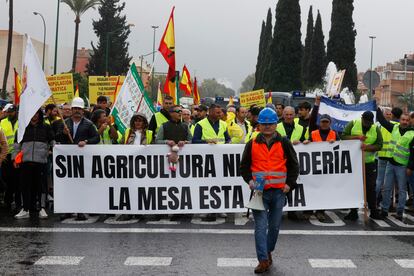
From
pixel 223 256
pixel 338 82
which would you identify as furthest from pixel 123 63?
pixel 223 256

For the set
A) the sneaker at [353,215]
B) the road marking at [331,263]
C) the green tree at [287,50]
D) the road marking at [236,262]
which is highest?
the green tree at [287,50]

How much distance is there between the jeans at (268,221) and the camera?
292 inches

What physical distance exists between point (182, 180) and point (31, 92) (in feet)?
8.45

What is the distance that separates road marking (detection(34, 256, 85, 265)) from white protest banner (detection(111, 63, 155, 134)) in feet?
12.5

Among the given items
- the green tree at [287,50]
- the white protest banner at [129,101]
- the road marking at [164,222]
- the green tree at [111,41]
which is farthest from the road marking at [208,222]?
the green tree at [111,41]

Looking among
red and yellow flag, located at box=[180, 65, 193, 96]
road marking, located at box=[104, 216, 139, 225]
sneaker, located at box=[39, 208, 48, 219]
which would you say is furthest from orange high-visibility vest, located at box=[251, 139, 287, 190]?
red and yellow flag, located at box=[180, 65, 193, 96]

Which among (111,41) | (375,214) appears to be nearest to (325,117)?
(375,214)

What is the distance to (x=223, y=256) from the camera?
8.15 metres

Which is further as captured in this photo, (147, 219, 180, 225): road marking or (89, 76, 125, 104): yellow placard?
(89, 76, 125, 104): yellow placard

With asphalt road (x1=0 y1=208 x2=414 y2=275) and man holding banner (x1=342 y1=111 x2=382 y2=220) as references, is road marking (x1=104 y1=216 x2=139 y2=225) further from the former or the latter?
man holding banner (x1=342 y1=111 x2=382 y2=220)

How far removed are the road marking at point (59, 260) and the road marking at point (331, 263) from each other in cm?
256

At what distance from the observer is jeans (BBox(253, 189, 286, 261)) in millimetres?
7426

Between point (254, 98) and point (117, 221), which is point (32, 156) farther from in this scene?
point (254, 98)

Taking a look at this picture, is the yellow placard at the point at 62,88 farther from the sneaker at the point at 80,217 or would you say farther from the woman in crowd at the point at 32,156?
the sneaker at the point at 80,217
